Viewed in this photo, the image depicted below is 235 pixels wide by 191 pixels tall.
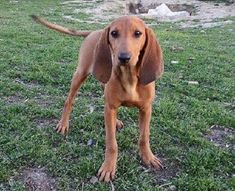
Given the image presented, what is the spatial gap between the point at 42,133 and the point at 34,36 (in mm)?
5403

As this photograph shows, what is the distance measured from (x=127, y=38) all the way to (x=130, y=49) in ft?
0.44

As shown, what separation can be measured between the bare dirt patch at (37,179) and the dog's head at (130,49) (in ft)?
3.31

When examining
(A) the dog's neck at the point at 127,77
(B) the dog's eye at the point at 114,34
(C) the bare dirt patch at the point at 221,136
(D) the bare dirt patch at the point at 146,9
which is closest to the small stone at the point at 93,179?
(A) the dog's neck at the point at 127,77

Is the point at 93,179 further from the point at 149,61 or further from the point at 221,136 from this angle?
the point at 221,136

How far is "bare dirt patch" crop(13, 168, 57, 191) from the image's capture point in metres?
3.51

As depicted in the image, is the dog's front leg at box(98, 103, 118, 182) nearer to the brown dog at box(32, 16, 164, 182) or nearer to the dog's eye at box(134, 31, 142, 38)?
the brown dog at box(32, 16, 164, 182)

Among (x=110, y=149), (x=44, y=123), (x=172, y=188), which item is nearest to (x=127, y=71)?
(x=110, y=149)

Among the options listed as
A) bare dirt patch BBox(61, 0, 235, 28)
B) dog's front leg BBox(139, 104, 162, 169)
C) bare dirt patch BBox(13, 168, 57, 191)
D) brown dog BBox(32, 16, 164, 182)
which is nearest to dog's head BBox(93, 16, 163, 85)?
brown dog BBox(32, 16, 164, 182)

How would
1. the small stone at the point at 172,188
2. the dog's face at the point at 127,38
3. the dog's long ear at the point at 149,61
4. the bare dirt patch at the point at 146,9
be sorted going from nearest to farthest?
the dog's face at the point at 127,38 → the dog's long ear at the point at 149,61 → the small stone at the point at 172,188 → the bare dirt patch at the point at 146,9

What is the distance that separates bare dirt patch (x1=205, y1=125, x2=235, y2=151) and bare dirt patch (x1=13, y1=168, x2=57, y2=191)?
183 centimetres

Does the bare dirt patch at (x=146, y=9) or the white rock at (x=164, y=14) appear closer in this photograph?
the bare dirt patch at (x=146, y=9)

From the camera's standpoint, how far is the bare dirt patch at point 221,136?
4355 millimetres

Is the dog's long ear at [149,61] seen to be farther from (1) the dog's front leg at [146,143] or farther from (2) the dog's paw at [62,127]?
(2) the dog's paw at [62,127]

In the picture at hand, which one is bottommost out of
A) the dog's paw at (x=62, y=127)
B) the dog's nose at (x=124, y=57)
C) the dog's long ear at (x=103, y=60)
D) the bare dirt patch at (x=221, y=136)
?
the bare dirt patch at (x=221, y=136)
